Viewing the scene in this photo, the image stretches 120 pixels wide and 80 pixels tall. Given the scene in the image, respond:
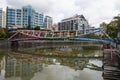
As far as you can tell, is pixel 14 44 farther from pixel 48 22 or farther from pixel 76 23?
pixel 48 22

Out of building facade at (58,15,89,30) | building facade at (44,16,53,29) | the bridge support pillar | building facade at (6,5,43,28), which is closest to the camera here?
the bridge support pillar

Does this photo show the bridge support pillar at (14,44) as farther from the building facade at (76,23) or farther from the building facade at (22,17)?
the building facade at (76,23)

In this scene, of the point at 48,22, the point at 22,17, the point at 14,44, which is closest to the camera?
the point at 14,44

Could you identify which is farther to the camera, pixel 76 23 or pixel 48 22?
pixel 48 22

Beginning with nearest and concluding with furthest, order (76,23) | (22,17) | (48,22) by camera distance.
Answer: (22,17), (76,23), (48,22)

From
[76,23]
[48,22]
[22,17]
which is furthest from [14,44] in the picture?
[48,22]

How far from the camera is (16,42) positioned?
50719 mm

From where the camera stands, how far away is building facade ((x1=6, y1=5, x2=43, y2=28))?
81.2 metres

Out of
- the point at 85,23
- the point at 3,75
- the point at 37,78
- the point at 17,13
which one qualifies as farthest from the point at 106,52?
the point at 85,23

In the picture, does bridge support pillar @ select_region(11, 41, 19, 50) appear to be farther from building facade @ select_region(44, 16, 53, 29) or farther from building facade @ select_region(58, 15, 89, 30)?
building facade @ select_region(44, 16, 53, 29)

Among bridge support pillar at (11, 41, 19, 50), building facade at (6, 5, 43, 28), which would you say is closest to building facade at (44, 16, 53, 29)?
building facade at (6, 5, 43, 28)

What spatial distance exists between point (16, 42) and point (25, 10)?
35.1 meters

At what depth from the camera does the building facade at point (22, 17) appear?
81.2 metres

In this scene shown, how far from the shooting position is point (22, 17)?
83750 millimetres
